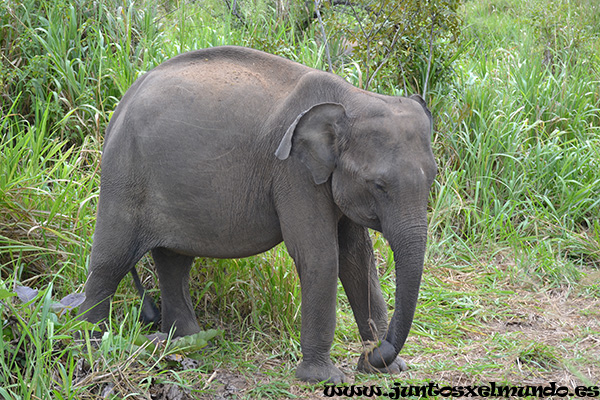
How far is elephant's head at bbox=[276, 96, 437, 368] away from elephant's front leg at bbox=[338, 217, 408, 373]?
490mm

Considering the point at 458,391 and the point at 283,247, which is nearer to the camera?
the point at 458,391

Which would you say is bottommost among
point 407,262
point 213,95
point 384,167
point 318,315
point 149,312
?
point 149,312

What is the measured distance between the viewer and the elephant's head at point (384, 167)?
3.46 meters

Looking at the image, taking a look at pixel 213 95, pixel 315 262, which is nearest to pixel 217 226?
pixel 315 262

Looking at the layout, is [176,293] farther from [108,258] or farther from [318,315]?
[318,315]

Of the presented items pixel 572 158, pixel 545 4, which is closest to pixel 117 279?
pixel 572 158

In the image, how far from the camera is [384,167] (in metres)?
3.46

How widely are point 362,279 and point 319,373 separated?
594 mm

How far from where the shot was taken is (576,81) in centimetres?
768

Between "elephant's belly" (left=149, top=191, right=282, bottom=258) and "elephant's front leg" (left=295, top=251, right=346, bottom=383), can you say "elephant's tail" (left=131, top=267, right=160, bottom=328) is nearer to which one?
"elephant's belly" (left=149, top=191, right=282, bottom=258)

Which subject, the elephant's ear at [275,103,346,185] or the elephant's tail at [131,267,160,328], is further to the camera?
the elephant's tail at [131,267,160,328]

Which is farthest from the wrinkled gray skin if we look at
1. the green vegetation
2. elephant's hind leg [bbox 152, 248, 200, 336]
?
the green vegetation

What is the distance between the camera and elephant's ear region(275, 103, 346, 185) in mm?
3555

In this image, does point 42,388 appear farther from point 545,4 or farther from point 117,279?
point 545,4
